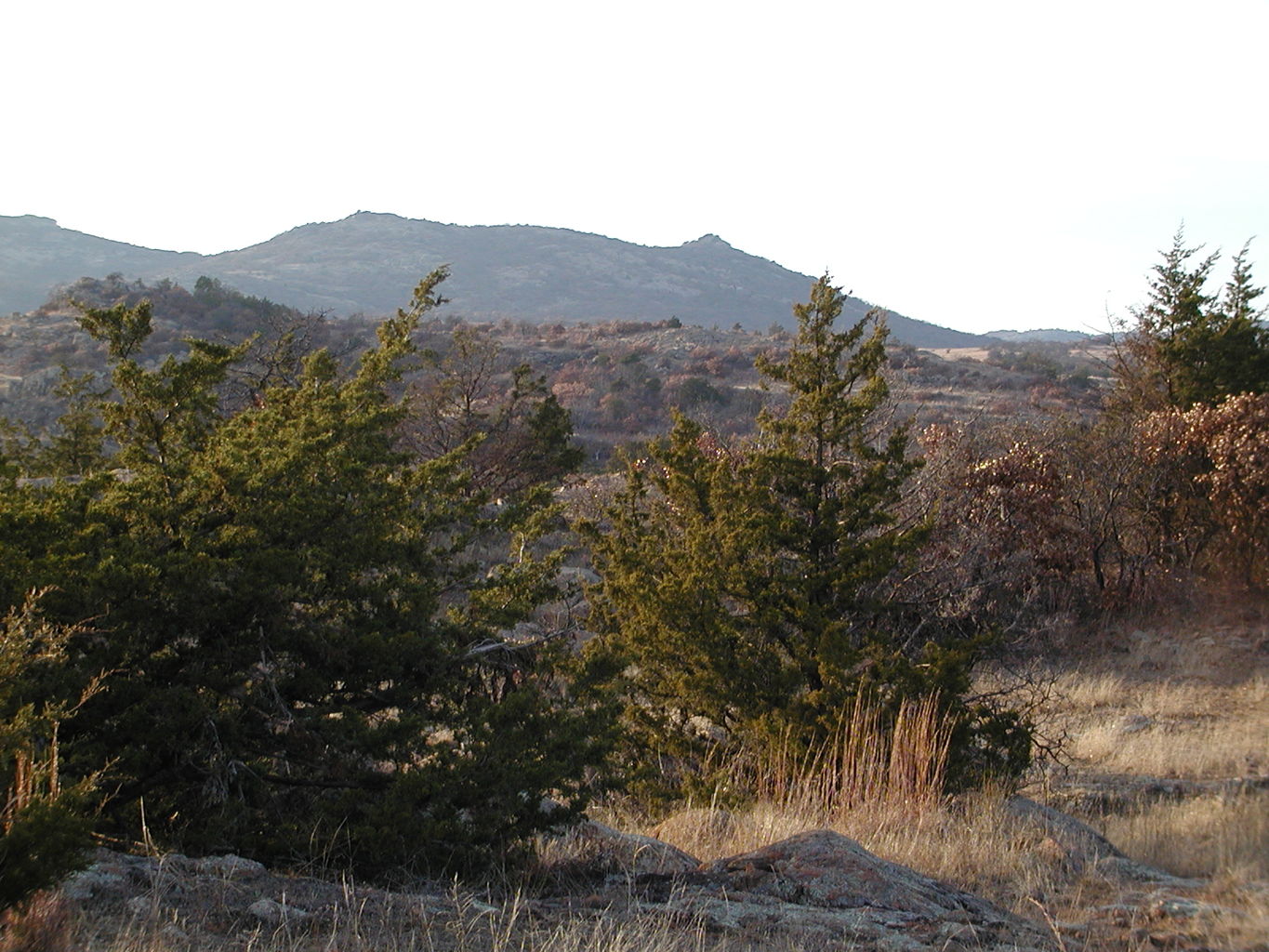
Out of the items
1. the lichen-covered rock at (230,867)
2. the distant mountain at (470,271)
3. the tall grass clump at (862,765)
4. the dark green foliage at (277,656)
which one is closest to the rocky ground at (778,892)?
the lichen-covered rock at (230,867)

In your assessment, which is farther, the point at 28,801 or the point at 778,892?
the point at 778,892

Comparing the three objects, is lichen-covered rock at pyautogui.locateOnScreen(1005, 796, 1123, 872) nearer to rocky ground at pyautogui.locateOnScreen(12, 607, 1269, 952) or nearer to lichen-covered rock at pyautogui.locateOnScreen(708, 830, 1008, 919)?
rocky ground at pyautogui.locateOnScreen(12, 607, 1269, 952)

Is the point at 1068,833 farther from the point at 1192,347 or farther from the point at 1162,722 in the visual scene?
the point at 1192,347

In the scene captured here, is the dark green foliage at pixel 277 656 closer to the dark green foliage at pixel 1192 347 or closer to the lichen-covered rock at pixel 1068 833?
the lichen-covered rock at pixel 1068 833

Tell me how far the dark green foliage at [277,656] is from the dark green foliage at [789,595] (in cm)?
209

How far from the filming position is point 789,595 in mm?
7730

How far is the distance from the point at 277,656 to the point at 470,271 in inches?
4847

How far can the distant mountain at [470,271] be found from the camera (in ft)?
357

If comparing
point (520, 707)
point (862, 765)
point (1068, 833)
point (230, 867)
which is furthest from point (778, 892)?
point (1068, 833)

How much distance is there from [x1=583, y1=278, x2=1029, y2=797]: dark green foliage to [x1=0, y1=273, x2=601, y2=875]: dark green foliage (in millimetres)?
2093

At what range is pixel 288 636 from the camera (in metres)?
4.84

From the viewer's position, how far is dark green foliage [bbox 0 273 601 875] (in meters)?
4.34

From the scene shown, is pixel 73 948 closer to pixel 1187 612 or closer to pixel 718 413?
pixel 1187 612

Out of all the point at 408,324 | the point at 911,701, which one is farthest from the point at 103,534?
the point at 911,701
